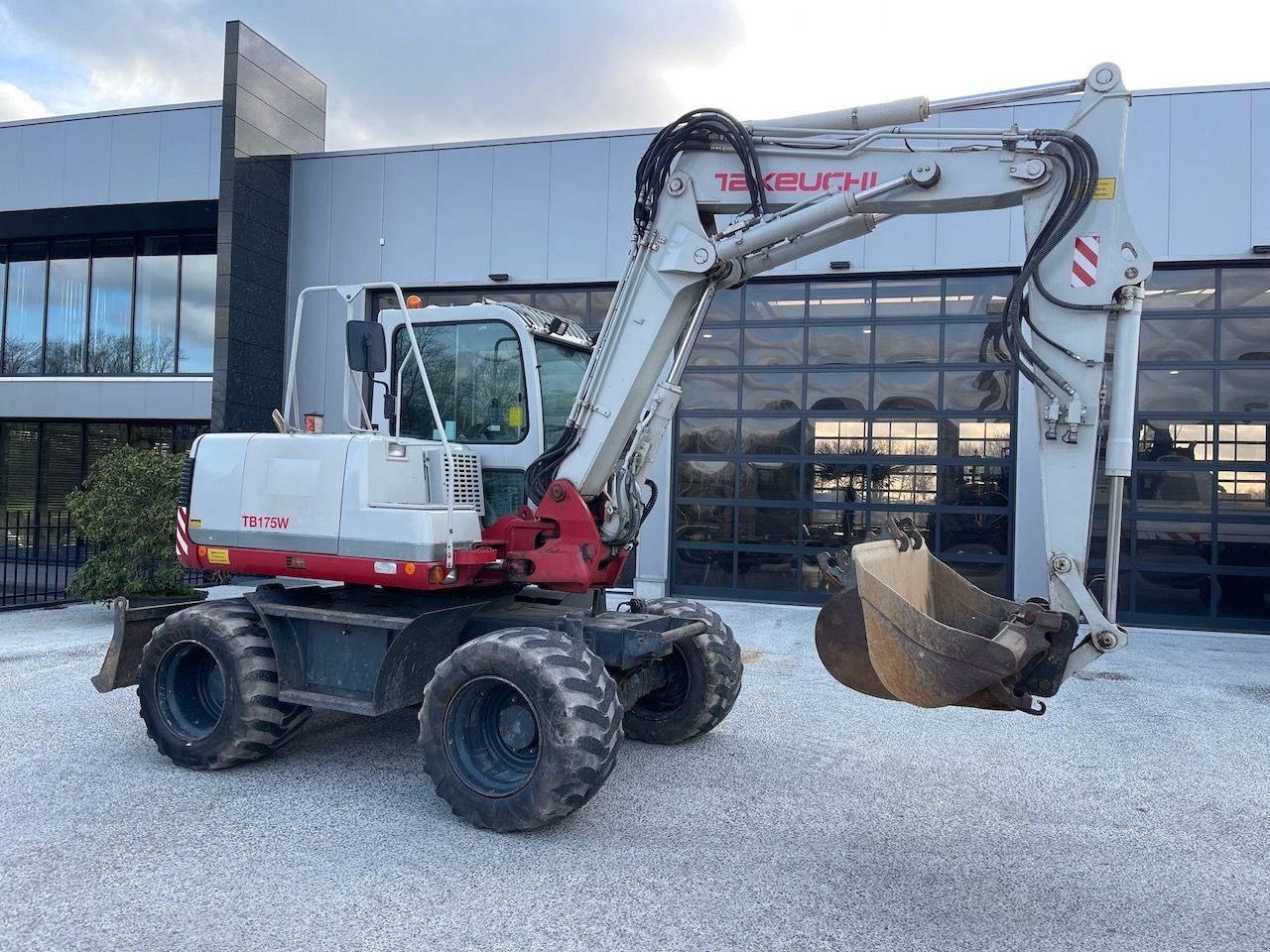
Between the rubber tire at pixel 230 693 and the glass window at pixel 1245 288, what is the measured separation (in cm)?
1144

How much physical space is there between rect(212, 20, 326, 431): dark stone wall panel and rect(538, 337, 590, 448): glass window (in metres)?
8.99

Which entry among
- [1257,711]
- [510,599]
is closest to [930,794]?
[510,599]

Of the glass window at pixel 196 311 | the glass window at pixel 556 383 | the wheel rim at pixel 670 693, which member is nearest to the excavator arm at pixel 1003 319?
the glass window at pixel 556 383

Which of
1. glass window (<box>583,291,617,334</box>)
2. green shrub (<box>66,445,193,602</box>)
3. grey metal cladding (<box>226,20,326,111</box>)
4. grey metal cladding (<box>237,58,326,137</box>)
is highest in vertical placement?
grey metal cladding (<box>226,20,326,111</box>)

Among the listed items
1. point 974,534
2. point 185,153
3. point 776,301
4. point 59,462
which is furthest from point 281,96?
point 974,534

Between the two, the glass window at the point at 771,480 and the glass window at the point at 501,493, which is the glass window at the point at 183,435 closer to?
the glass window at the point at 771,480

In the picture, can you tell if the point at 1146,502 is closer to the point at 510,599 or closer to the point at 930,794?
the point at 930,794

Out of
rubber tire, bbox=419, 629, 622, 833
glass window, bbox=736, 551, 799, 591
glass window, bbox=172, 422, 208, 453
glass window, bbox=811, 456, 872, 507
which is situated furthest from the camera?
glass window, bbox=172, 422, 208, 453

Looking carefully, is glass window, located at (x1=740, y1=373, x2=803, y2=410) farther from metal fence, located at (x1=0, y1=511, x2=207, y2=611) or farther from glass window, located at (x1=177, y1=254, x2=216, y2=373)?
glass window, located at (x1=177, y1=254, x2=216, y2=373)

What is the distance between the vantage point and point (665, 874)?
13.6 feet

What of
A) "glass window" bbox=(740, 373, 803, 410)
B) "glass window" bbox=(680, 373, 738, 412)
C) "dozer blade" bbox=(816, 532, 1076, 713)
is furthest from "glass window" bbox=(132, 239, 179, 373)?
"dozer blade" bbox=(816, 532, 1076, 713)

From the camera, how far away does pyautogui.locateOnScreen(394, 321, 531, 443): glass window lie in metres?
5.64

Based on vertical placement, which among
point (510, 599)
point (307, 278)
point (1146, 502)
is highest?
point (307, 278)

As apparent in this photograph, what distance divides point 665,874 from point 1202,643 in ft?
30.0
